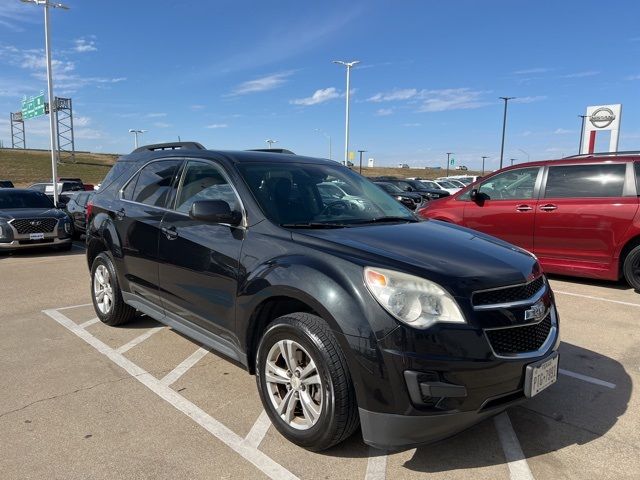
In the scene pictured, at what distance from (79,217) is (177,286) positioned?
10011 mm

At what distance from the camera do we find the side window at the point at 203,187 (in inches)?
145

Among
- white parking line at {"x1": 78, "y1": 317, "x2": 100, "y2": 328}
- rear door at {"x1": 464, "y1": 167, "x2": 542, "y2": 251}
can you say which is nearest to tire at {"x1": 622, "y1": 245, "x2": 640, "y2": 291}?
rear door at {"x1": 464, "y1": 167, "x2": 542, "y2": 251}

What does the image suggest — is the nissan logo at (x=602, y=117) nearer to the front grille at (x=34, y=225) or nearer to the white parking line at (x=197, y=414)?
the front grille at (x=34, y=225)

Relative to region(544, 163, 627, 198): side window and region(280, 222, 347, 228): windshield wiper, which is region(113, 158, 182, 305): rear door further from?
region(544, 163, 627, 198): side window

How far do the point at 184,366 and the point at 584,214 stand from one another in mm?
5714

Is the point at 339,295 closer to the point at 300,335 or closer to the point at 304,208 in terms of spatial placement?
the point at 300,335

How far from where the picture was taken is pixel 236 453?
2861 mm

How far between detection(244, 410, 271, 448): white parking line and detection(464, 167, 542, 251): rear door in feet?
18.5

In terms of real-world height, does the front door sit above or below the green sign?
below

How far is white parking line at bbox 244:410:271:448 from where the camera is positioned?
2.98 meters

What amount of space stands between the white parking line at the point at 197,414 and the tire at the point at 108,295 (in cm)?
29

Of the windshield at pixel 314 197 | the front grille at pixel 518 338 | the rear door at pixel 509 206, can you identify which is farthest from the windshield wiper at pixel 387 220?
the rear door at pixel 509 206

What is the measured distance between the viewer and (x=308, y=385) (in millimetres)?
2811

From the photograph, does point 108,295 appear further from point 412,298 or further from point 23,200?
point 23,200
